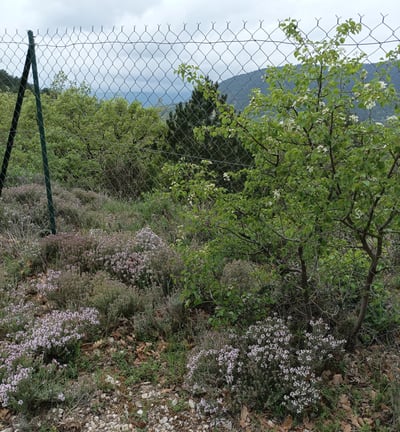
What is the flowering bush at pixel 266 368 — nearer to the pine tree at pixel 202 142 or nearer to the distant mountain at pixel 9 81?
the pine tree at pixel 202 142

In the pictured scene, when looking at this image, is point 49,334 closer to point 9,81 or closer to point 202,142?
point 202,142

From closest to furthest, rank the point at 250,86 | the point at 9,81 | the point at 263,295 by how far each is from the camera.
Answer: the point at 263,295, the point at 250,86, the point at 9,81

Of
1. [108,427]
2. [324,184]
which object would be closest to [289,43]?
[324,184]

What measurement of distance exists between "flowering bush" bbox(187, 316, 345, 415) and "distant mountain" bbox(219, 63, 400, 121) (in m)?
1.36

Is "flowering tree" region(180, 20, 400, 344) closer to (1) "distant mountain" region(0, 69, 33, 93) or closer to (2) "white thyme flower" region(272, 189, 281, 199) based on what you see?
(2) "white thyme flower" region(272, 189, 281, 199)

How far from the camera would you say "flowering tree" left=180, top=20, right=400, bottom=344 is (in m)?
2.00

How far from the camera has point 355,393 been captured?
2564 mm

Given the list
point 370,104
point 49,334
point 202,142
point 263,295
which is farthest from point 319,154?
point 202,142

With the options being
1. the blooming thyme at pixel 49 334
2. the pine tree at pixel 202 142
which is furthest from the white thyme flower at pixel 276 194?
the blooming thyme at pixel 49 334

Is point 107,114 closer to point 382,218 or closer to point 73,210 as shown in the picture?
point 73,210

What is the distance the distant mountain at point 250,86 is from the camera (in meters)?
2.12

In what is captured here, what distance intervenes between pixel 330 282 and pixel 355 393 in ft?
2.35

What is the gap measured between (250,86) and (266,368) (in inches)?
77.8

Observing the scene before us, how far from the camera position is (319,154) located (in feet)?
6.72
